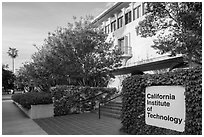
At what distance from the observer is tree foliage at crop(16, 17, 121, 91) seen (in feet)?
49.5

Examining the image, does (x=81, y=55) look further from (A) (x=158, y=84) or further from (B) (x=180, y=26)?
(A) (x=158, y=84)

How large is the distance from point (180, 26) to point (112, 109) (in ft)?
17.7

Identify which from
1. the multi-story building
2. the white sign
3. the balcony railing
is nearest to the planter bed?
the white sign

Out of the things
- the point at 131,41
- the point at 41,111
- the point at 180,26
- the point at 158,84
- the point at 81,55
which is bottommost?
the point at 41,111

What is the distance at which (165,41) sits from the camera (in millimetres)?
12875

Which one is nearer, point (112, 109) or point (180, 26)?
point (180, 26)

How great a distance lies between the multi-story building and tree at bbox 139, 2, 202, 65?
10888mm

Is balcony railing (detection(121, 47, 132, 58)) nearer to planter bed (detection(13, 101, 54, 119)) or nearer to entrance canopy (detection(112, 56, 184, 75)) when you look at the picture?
entrance canopy (detection(112, 56, 184, 75))

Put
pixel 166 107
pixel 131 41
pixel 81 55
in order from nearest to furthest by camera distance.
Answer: pixel 166 107, pixel 81 55, pixel 131 41

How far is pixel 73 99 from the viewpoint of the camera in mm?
14320

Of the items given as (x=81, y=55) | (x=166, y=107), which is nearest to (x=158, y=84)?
(x=166, y=107)

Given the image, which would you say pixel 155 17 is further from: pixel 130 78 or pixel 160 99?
pixel 160 99

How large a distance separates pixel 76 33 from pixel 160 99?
368 inches

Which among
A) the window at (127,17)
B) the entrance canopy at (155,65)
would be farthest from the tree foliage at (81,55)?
the window at (127,17)
